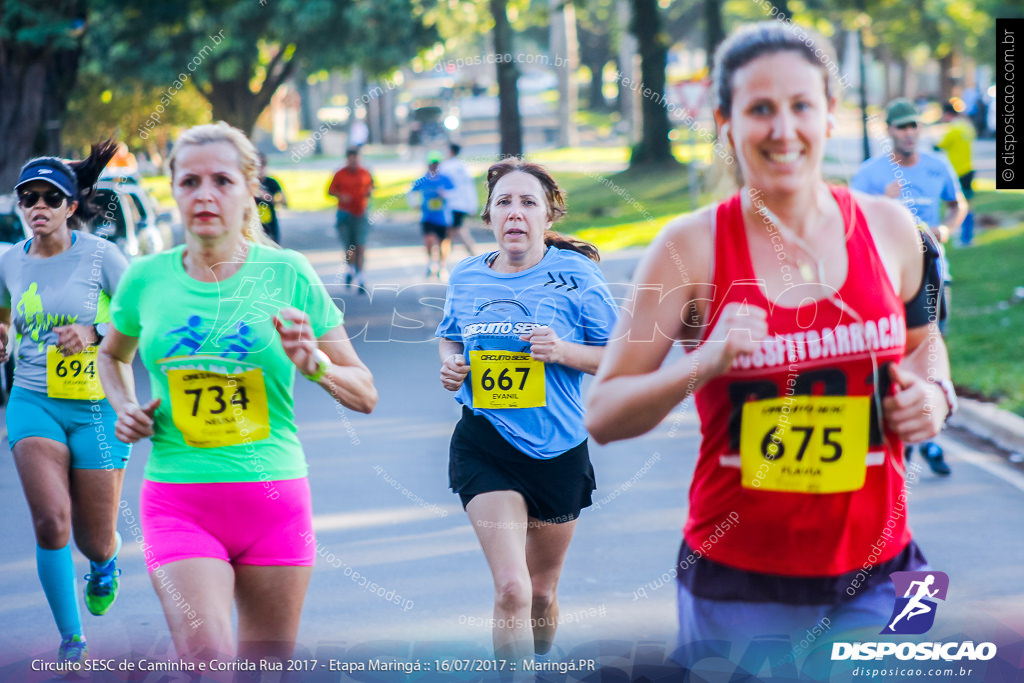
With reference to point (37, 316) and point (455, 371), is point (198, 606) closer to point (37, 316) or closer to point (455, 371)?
point (455, 371)

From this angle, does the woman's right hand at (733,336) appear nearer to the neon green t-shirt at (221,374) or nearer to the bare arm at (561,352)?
the neon green t-shirt at (221,374)

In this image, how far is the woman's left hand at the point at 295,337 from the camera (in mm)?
3252

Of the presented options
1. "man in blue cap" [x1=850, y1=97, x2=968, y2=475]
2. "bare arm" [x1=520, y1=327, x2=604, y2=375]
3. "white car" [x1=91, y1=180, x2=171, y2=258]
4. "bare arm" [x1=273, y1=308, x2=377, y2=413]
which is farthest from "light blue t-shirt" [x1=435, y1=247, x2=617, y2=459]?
"white car" [x1=91, y1=180, x2=171, y2=258]

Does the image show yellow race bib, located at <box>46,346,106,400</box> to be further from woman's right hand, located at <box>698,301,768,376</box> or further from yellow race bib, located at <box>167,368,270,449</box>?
woman's right hand, located at <box>698,301,768,376</box>

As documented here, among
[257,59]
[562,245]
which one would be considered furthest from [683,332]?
[257,59]

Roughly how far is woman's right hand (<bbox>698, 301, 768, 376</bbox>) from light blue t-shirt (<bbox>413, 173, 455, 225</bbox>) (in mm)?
13512

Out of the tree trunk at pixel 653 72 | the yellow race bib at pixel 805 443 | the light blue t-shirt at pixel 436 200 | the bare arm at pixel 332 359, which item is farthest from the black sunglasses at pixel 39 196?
the tree trunk at pixel 653 72

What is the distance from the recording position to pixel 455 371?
431cm

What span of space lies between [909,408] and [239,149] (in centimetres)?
190

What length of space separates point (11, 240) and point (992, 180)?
874 inches

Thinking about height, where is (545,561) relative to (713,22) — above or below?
below

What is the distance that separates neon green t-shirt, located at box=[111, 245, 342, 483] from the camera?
341cm

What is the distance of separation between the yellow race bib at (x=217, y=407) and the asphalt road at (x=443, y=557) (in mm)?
989

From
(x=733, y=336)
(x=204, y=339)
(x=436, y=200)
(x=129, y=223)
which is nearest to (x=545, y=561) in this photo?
(x=204, y=339)
